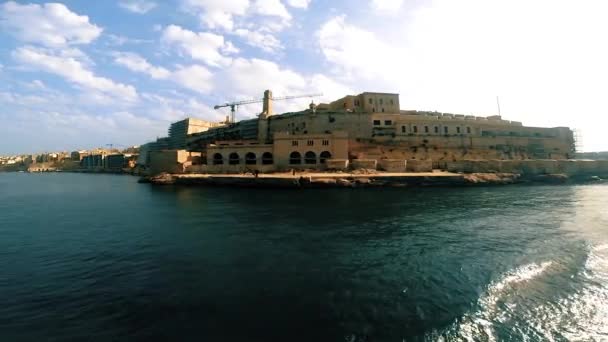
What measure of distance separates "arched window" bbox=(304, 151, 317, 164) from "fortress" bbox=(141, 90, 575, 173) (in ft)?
0.59

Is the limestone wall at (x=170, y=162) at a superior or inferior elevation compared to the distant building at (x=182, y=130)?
inferior

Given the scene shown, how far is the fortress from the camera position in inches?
2111

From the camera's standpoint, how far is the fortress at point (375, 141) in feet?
176

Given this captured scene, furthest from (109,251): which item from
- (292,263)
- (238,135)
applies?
(238,135)

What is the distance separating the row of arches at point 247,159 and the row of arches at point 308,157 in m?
4.14

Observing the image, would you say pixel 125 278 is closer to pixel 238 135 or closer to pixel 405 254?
pixel 405 254

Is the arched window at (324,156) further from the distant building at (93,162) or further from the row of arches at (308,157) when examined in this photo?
the distant building at (93,162)

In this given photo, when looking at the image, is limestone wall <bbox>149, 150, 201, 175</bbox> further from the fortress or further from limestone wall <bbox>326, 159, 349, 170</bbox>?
limestone wall <bbox>326, 159, 349, 170</bbox>

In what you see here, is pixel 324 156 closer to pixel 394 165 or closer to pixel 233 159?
pixel 394 165

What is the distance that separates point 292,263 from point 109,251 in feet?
30.7

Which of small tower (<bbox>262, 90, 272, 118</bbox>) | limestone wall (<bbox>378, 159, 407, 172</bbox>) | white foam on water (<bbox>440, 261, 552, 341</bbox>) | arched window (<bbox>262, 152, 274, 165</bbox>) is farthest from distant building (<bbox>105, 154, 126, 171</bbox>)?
white foam on water (<bbox>440, 261, 552, 341</bbox>)

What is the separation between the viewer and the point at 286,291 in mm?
10375

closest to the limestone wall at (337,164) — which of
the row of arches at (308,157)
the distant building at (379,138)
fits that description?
the distant building at (379,138)

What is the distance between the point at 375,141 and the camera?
59.5m
